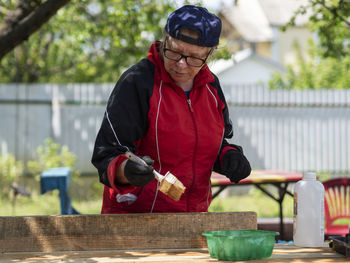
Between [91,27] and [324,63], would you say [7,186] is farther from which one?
[324,63]

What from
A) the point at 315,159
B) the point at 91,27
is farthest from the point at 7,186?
the point at 315,159

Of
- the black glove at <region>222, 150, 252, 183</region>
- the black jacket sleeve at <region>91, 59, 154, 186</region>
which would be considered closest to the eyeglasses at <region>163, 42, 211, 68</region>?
the black jacket sleeve at <region>91, 59, 154, 186</region>

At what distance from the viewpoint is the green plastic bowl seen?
2.04 m

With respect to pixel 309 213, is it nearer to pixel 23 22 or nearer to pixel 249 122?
pixel 23 22

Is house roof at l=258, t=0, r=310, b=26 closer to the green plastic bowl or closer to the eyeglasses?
the eyeglasses

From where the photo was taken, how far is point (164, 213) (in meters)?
2.42

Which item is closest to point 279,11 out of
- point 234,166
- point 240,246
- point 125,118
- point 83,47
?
point 83,47

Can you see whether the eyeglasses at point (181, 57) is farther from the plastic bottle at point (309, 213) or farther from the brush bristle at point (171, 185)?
the plastic bottle at point (309, 213)

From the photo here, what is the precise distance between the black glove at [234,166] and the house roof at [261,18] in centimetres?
2734

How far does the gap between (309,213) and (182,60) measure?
85cm

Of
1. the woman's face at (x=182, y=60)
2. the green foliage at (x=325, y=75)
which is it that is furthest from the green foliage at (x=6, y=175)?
the green foliage at (x=325, y=75)

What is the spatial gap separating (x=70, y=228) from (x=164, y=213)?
0.39 meters

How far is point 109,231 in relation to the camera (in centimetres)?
236

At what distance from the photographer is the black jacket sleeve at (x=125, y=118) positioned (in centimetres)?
236
